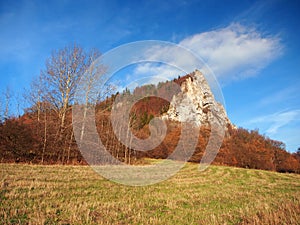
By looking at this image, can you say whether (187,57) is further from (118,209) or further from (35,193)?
(35,193)

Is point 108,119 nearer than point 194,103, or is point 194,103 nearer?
point 194,103

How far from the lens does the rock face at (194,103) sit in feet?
40.2

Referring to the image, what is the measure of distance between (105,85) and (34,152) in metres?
9.57

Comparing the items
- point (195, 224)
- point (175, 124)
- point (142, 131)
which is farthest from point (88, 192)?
point (142, 131)

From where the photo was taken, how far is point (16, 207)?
559 cm

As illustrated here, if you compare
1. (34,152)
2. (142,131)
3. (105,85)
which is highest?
(105,85)

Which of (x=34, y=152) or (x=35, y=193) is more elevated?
(x=34, y=152)

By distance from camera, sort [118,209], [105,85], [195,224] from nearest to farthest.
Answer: [195,224]
[118,209]
[105,85]

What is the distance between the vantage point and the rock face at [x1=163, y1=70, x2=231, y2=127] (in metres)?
12.3

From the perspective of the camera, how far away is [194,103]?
60.3 feet

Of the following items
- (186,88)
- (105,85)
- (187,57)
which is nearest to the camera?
(187,57)

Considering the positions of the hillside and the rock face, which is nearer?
the rock face

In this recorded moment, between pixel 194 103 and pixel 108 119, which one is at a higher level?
pixel 194 103

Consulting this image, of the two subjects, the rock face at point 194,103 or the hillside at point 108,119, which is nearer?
the rock face at point 194,103
